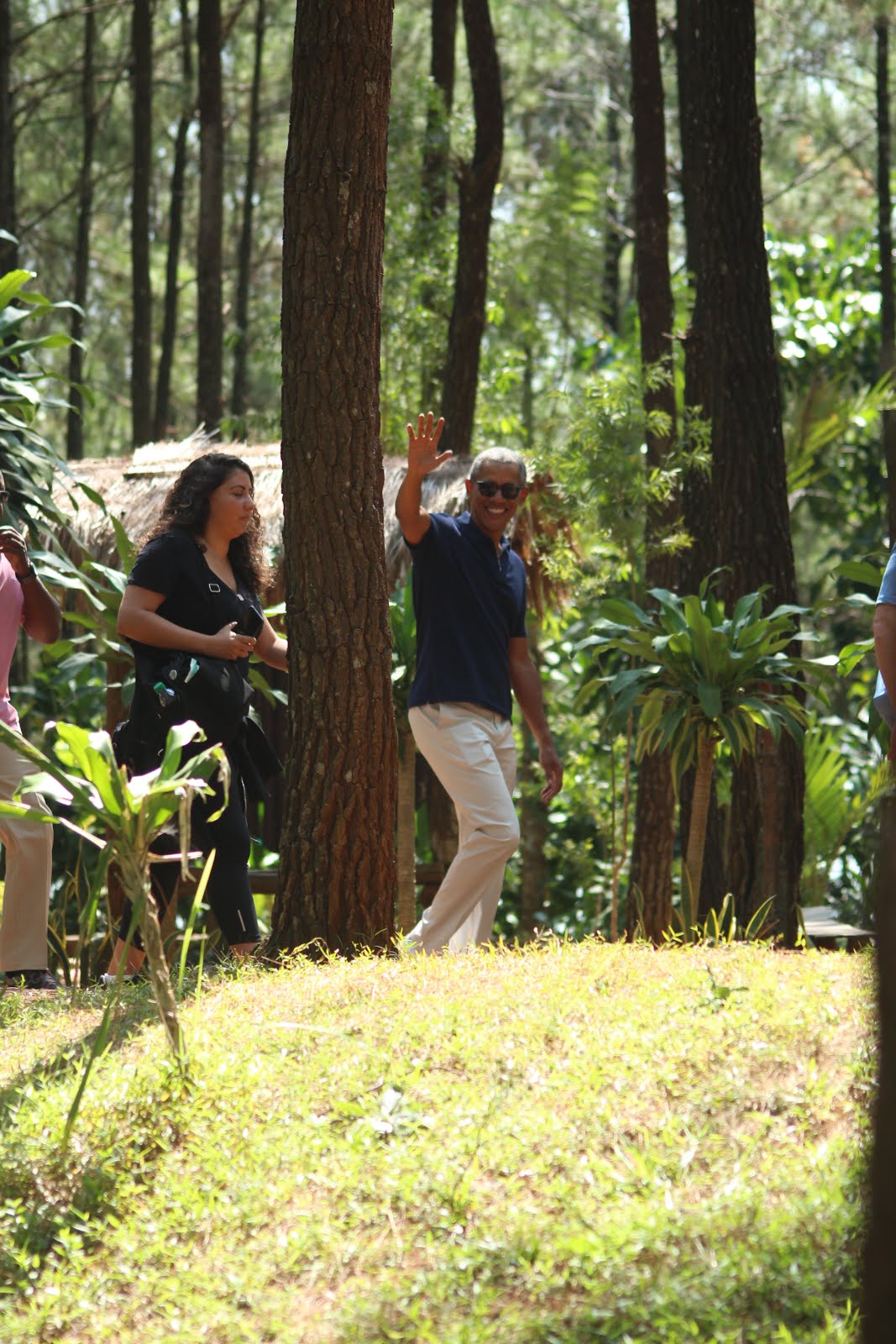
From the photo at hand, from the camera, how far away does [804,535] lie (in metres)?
17.7

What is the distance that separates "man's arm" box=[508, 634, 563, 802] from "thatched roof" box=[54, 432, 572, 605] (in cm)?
253

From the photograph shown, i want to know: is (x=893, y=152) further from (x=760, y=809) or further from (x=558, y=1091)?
(x=558, y=1091)

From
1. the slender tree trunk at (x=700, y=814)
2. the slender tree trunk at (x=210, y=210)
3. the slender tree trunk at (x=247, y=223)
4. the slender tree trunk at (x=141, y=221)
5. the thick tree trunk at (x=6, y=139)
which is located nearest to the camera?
the slender tree trunk at (x=700, y=814)

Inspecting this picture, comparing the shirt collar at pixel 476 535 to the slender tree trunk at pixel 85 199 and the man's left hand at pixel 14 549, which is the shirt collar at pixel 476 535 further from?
the slender tree trunk at pixel 85 199

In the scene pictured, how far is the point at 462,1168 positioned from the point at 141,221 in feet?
39.3

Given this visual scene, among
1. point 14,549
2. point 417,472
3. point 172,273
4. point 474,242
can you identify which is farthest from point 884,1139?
point 172,273

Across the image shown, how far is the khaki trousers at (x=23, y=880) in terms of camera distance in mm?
5074

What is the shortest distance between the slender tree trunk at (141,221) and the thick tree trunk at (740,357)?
7414mm

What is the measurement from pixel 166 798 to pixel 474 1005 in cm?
97

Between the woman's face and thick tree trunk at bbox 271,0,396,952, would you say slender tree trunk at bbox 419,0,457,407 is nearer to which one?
thick tree trunk at bbox 271,0,396,952

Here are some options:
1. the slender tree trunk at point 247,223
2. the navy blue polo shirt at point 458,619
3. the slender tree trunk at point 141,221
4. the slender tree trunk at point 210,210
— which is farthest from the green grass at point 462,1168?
the slender tree trunk at point 247,223

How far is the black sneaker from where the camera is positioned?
16.7 feet

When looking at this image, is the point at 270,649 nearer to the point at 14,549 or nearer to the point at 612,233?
the point at 14,549

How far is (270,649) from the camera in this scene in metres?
5.34
